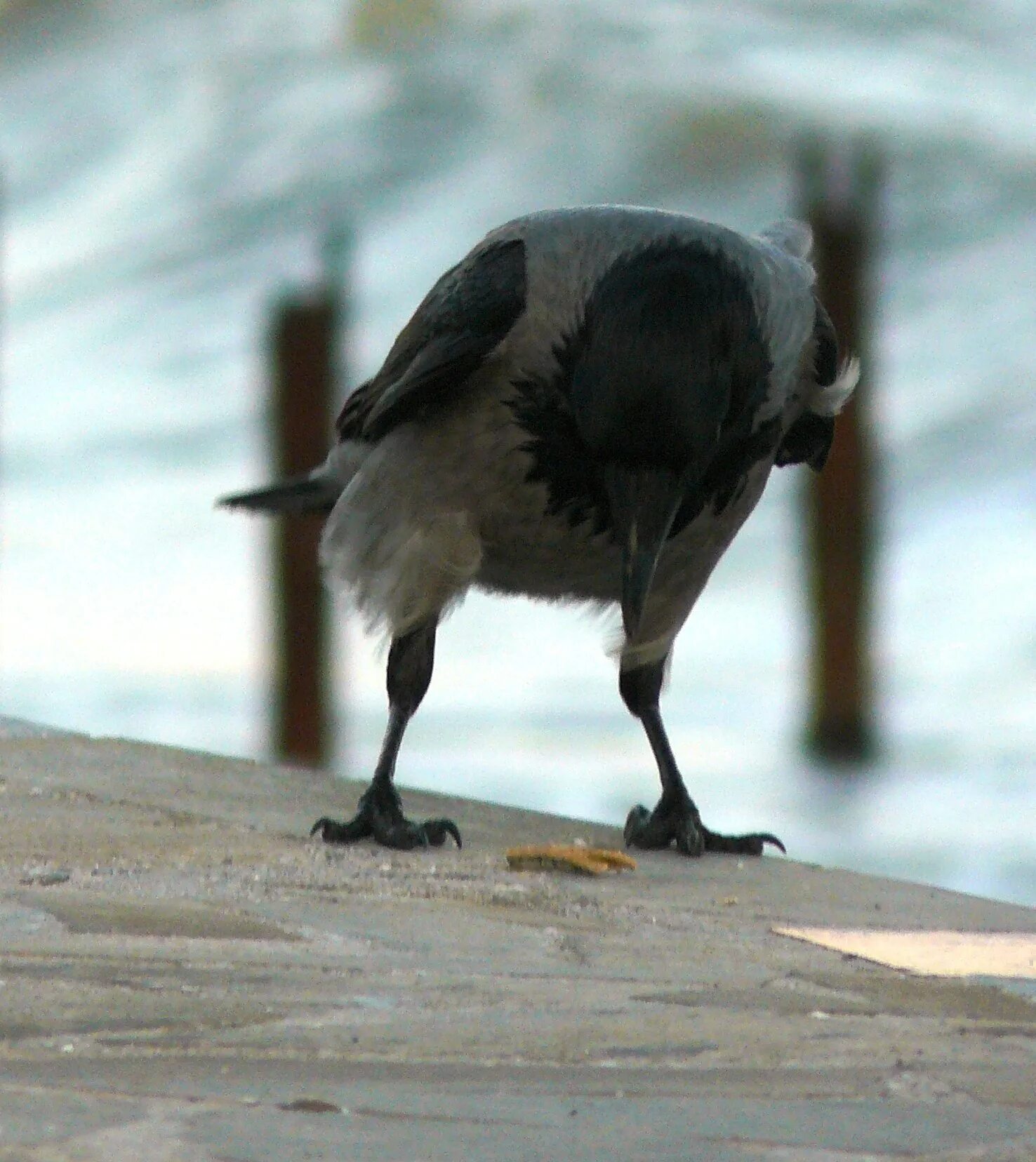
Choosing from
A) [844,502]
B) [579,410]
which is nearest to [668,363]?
[579,410]

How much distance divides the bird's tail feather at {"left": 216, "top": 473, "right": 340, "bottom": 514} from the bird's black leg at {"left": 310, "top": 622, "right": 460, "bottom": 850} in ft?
2.64

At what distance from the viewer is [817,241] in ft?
43.1

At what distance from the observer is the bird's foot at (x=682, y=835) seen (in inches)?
219

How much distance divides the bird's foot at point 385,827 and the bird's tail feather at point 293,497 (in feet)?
4.41

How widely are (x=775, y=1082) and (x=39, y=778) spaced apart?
279 cm

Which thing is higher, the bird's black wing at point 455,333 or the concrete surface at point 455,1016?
the bird's black wing at point 455,333

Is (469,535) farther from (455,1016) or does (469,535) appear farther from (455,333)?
(455,1016)

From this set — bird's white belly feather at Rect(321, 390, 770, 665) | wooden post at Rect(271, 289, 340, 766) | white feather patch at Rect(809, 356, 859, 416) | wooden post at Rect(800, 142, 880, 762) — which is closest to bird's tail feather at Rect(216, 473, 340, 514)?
bird's white belly feather at Rect(321, 390, 770, 665)

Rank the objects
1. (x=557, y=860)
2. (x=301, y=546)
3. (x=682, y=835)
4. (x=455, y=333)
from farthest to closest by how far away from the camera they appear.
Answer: (x=301, y=546), (x=682, y=835), (x=455, y=333), (x=557, y=860)

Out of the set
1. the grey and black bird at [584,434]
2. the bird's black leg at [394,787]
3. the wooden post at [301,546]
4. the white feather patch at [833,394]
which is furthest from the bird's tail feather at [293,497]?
the wooden post at [301,546]

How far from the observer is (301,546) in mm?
13258

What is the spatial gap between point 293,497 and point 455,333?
1.38m

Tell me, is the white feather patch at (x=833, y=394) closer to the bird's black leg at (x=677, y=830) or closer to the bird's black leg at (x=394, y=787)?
the bird's black leg at (x=677, y=830)

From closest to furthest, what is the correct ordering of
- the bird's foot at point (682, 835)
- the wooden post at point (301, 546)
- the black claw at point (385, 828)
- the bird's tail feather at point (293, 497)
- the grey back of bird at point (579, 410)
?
the grey back of bird at point (579, 410)
the black claw at point (385, 828)
the bird's foot at point (682, 835)
the bird's tail feather at point (293, 497)
the wooden post at point (301, 546)
